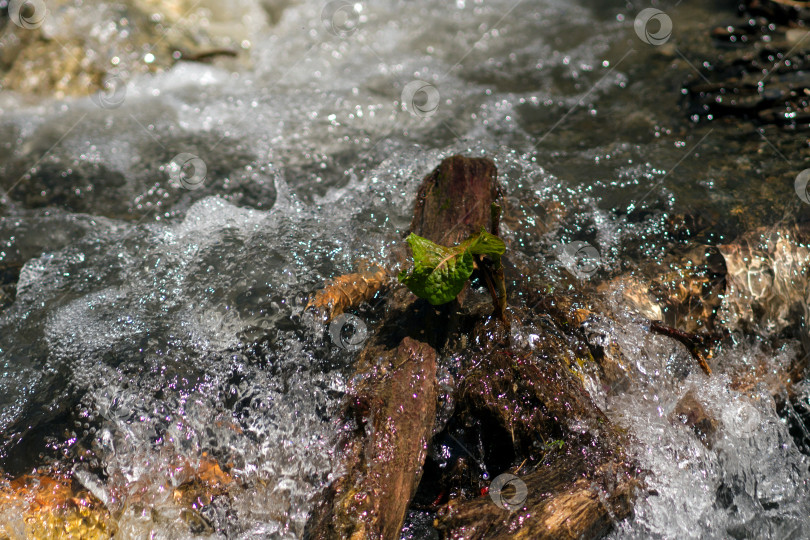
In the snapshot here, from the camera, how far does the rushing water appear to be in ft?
6.50

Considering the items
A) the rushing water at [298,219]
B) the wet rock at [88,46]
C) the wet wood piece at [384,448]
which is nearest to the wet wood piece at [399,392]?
the wet wood piece at [384,448]

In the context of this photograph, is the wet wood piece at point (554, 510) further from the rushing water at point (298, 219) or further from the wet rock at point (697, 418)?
the wet rock at point (697, 418)

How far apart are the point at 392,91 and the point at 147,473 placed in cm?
320

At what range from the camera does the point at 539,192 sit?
282 cm

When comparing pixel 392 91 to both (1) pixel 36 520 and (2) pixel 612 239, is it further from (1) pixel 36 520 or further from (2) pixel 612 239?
(1) pixel 36 520

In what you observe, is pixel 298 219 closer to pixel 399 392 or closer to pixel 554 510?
pixel 399 392

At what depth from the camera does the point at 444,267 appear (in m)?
1.91

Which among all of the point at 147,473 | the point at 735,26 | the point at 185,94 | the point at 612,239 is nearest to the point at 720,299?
the point at 612,239

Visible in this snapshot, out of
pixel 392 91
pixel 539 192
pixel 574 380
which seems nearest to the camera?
pixel 574 380

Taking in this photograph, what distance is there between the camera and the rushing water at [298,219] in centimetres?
198

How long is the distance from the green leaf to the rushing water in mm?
454

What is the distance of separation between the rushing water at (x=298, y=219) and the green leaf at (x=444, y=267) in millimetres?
454

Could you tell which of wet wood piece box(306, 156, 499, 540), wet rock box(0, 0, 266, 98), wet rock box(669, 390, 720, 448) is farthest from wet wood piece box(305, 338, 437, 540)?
wet rock box(0, 0, 266, 98)

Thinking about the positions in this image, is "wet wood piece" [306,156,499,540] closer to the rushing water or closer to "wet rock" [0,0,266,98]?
the rushing water
